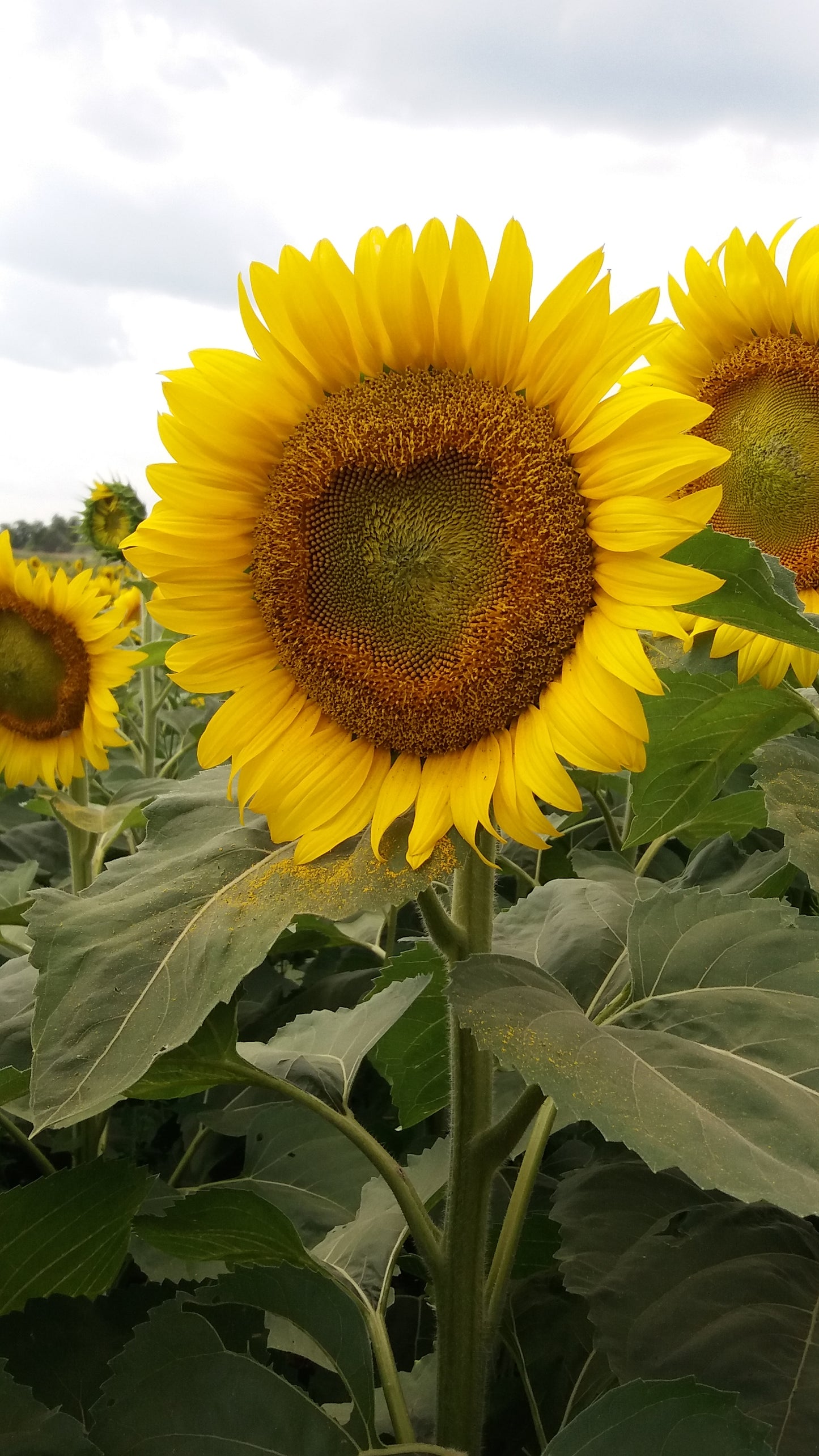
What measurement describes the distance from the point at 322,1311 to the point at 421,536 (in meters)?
0.83

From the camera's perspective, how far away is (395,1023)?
146 centimetres

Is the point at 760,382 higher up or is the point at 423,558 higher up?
the point at 760,382

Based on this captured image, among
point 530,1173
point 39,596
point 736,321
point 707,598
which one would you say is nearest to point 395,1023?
point 530,1173

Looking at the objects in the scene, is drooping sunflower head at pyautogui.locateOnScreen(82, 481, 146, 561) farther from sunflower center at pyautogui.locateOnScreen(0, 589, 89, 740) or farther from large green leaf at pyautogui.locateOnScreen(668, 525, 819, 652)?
large green leaf at pyautogui.locateOnScreen(668, 525, 819, 652)

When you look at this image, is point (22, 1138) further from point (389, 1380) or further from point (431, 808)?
point (431, 808)

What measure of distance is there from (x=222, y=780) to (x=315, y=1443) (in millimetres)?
767

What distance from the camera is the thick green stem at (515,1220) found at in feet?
4.16

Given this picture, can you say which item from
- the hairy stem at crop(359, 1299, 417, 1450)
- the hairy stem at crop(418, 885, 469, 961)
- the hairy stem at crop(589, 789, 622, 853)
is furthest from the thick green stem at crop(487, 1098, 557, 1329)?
the hairy stem at crop(589, 789, 622, 853)

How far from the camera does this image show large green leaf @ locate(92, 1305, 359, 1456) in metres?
0.99

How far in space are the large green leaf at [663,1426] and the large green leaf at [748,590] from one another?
2.37ft

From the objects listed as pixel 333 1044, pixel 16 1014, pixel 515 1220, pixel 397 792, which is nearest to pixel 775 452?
pixel 397 792

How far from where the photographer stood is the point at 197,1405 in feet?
3.31

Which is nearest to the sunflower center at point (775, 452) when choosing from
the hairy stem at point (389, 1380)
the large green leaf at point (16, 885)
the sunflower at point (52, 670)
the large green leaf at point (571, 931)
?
the large green leaf at point (571, 931)

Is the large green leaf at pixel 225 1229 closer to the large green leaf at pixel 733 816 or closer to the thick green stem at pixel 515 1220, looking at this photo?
the thick green stem at pixel 515 1220
